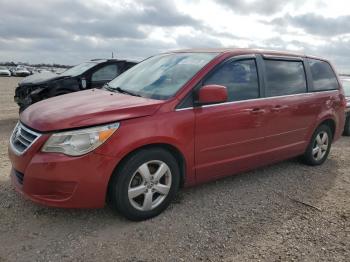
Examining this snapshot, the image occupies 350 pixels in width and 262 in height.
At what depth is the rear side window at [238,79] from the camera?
13.5ft

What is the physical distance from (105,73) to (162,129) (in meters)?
5.92

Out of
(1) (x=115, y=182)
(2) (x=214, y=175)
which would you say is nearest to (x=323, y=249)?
(2) (x=214, y=175)

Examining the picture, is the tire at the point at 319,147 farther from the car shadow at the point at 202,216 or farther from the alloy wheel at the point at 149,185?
the alloy wheel at the point at 149,185

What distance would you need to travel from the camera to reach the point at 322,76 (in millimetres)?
5676

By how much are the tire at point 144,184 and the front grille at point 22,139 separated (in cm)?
82

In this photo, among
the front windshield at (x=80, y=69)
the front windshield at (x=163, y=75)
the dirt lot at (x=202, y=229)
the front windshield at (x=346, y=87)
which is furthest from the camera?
the front windshield at (x=346, y=87)

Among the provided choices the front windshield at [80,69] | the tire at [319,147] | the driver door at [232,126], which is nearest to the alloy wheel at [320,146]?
the tire at [319,147]

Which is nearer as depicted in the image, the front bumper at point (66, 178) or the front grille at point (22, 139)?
the front bumper at point (66, 178)

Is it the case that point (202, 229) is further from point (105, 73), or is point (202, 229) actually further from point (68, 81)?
point (105, 73)

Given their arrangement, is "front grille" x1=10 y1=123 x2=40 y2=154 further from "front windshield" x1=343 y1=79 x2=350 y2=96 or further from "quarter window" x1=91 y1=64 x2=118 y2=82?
"front windshield" x1=343 y1=79 x2=350 y2=96

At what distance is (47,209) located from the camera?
3758 millimetres

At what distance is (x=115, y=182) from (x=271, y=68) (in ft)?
8.57

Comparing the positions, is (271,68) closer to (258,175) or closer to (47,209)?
(258,175)

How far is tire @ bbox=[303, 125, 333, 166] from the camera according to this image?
560cm
